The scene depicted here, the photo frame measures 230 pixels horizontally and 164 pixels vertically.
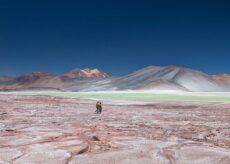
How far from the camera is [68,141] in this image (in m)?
12.3

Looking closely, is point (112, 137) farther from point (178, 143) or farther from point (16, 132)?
point (16, 132)

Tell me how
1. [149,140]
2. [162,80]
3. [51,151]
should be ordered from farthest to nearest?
[162,80]
[149,140]
[51,151]

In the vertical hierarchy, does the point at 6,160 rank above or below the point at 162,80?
below

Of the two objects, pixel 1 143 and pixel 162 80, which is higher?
pixel 162 80

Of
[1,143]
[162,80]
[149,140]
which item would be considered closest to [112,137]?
[149,140]

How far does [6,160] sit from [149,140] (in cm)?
562

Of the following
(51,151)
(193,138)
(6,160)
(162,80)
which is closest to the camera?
(6,160)

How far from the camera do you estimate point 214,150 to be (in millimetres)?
10875

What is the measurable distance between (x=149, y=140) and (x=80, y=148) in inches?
121

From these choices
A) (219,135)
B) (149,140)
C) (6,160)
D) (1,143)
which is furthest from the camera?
(219,135)

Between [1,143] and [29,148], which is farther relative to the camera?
[1,143]

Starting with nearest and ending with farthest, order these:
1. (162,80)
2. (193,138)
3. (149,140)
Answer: (149,140) < (193,138) < (162,80)

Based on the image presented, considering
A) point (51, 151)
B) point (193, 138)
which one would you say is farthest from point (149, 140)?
point (51, 151)

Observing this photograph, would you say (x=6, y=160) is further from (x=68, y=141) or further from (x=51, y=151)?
(x=68, y=141)
